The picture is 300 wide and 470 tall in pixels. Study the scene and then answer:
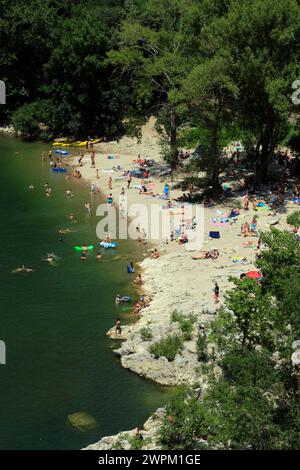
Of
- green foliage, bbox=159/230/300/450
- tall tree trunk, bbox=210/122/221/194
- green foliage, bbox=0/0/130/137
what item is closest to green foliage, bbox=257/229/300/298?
green foliage, bbox=159/230/300/450

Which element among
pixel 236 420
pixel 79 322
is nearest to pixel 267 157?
pixel 79 322

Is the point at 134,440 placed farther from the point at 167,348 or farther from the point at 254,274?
the point at 254,274

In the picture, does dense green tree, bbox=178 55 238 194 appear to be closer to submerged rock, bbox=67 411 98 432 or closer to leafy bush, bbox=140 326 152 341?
leafy bush, bbox=140 326 152 341

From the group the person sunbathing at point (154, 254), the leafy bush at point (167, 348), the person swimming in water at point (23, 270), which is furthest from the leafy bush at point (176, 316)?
the person swimming in water at point (23, 270)

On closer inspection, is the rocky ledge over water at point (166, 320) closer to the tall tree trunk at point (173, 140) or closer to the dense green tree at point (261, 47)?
the dense green tree at point (261, 47)

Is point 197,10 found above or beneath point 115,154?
above

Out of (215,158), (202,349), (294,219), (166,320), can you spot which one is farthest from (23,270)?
(294,219)

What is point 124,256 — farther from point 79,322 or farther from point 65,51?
point 65,51

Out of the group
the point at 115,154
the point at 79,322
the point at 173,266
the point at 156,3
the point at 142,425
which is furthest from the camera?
the point at 115,154
